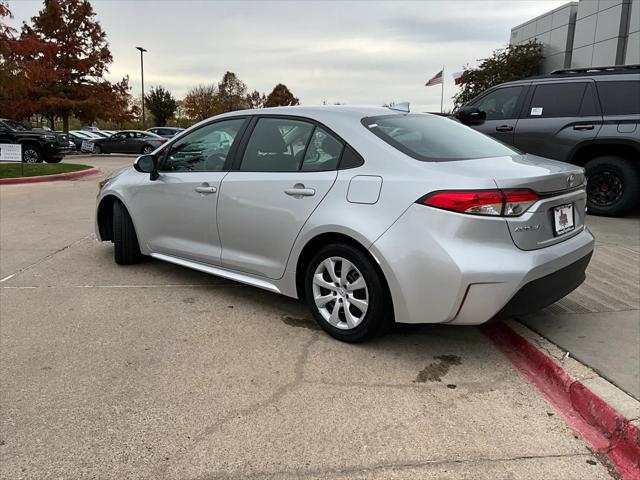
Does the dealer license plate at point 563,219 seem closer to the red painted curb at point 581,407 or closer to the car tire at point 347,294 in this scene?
the red painted curb at point 581,407

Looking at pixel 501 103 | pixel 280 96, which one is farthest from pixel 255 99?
pixel 501 103

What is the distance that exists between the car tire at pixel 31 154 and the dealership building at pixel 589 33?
748 inches

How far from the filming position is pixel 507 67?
2209 centimetres

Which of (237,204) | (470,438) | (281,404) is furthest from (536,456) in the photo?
(237,204)

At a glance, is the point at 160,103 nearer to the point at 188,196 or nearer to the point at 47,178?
the point at 47,178

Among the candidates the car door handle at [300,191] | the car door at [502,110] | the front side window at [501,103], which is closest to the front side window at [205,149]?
the car door handle at [300,191]

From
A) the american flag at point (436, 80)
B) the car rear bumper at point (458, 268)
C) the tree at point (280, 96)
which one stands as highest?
the tree at point (280, 96)

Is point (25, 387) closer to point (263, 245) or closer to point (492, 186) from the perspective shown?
point (263, 245)

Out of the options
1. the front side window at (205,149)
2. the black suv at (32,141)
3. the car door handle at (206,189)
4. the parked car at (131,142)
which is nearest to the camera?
the car door handle at (206,189)

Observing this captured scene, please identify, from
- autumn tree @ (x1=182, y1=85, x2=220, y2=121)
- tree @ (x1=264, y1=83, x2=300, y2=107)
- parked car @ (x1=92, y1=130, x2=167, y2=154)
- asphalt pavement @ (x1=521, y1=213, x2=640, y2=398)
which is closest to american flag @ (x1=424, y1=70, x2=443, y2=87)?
parked car @ (x1=92, y1=130, x2=167, y2=154)

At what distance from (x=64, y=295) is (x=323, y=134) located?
9.01 feet

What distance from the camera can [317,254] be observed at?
3803 mm

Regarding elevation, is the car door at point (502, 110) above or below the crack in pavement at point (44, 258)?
above

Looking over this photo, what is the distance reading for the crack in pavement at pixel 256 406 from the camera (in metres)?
2.57
